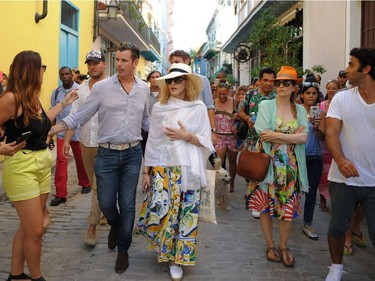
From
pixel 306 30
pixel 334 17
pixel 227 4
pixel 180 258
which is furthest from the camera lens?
pixel 227 4

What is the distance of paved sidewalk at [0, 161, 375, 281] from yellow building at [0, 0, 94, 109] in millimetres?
5299

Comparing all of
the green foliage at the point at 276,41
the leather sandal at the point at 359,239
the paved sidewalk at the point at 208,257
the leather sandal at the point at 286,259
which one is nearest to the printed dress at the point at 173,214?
the paved sidewalk at the point at 208,257

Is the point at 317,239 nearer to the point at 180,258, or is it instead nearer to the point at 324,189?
the point at 324,189

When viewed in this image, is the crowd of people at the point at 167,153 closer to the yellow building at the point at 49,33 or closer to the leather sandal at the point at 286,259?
the leather sandal at the point at 286,259

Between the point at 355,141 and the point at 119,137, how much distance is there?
78.4 inches

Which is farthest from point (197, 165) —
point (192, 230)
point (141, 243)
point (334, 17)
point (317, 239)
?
point (334, 17)

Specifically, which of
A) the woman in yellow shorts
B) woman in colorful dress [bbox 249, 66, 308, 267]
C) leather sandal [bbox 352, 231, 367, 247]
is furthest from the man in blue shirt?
leather sandal [bbox 352, 231, 367, 247]

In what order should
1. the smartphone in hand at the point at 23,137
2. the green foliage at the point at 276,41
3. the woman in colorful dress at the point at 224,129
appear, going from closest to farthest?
the smartphone in hand at the point at 23,137 < the woman in colorful dress at the point at 224,129 < the green foliage at the point at 276,41

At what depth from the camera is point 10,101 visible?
3.06 m

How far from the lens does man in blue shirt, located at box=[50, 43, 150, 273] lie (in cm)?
393

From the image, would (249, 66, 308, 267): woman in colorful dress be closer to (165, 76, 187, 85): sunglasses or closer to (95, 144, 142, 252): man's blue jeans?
(165, 76, 187, 85): sunglasses

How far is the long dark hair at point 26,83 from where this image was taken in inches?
123

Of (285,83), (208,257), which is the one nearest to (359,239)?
(208,257)

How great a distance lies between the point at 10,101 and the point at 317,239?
3.59 meters
